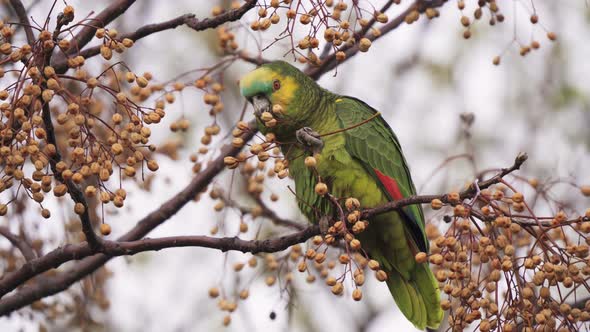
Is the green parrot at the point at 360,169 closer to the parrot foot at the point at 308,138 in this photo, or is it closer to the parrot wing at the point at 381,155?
the parrot wing at the point at 381,155

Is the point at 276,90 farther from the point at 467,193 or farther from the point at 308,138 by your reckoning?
the point at 467,193

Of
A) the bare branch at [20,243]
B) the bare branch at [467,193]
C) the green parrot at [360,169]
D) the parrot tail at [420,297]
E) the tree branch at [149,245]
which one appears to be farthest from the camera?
the parrot tail at [420,297]

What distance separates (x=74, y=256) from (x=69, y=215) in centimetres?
129

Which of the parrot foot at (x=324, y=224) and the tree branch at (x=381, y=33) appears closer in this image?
the parrot foot at (x=324, y=224)

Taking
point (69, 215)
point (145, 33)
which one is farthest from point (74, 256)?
point (69, 215)

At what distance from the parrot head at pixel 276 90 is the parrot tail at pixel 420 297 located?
3.30 ft

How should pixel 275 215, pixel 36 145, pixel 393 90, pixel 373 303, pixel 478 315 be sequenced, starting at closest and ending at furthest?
pixel 36 145, pixel 478 315, pixel 275 215, pixel 373 303, pixel 393 90

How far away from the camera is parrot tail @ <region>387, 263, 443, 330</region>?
402 cm

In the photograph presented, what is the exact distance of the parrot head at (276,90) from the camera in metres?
3.90

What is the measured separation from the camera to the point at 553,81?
7820 millimetres

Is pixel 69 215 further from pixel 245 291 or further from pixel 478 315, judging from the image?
pixel 478 315

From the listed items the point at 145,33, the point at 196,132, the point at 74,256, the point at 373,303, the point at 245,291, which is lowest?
the point at 373,303

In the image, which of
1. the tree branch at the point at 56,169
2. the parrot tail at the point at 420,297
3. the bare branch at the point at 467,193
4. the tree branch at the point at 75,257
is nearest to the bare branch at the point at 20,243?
the tree branch at the point at 75,257

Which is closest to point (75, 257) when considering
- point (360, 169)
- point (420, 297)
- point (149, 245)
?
point (149, 245)
